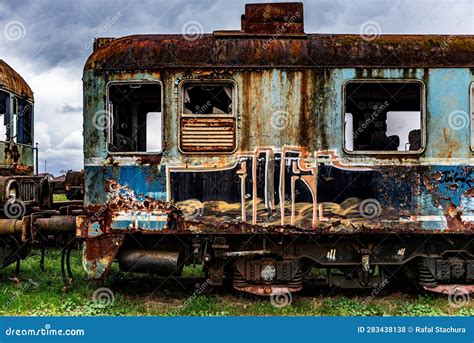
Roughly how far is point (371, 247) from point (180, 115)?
3.11 meters

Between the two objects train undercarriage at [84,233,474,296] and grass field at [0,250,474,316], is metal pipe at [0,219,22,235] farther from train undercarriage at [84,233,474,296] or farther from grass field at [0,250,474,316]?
train undercarriage at [84,233,474,296]

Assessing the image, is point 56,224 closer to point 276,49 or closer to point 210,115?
point 210,115

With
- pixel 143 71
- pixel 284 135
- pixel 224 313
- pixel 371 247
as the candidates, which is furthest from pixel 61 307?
pixel 371 247

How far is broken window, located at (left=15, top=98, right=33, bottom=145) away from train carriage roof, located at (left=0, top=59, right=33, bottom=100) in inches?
6.8

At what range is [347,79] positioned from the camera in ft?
20.5

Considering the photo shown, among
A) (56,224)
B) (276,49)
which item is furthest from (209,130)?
(56,224)

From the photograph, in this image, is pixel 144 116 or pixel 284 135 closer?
pixel 284 135

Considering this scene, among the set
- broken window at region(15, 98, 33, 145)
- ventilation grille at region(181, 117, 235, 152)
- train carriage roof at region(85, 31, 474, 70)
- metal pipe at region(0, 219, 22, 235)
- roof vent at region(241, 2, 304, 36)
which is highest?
roof vent at region(241, 2, 304, 36)

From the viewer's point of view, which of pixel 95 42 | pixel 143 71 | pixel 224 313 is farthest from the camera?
pixel 95 42

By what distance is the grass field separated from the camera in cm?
606

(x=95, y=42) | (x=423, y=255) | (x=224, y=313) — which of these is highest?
(x=95, y=42)

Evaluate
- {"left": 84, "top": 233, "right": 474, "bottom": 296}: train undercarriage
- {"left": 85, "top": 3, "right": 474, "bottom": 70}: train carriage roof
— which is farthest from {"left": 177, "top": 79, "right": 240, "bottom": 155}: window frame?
{"left": 84, "top": 233, "right": 474, "bottom": 296}: train undercarriage

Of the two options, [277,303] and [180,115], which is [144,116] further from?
[277,303]

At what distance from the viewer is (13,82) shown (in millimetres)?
8641
